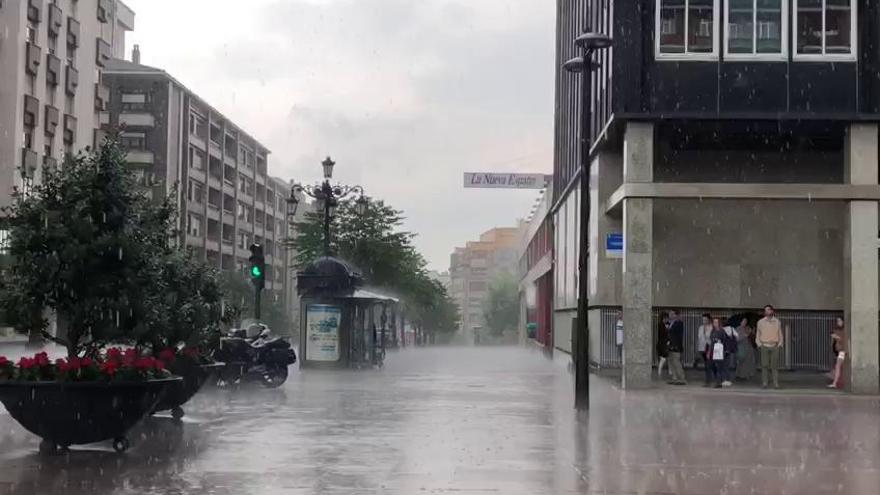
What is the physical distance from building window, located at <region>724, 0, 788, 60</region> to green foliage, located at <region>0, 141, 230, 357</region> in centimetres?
1666

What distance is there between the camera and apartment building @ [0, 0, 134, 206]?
2208 inches

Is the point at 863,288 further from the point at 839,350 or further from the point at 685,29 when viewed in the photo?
the point at 685,29

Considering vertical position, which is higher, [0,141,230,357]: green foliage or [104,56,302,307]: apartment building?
[104,56,302,307]: apartment building

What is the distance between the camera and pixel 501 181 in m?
85.7

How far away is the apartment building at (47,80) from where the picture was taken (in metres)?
56.1

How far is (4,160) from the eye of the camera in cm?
5534

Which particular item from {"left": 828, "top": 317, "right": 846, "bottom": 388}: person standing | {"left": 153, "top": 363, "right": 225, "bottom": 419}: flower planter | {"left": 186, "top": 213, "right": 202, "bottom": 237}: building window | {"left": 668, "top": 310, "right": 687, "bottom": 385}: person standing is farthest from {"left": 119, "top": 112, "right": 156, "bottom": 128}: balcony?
{"left": 153, "top": 363, "right": 225, "bottom": 419}: flower planter

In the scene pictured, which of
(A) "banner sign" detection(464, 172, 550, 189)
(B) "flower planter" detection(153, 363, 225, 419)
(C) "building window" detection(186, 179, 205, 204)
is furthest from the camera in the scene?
(C) "building window" detection(186, 179, 205, 204)

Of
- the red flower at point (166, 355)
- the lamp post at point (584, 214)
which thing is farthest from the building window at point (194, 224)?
the red flower at point (166, 355)

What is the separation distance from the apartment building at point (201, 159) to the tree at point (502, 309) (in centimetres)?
2807

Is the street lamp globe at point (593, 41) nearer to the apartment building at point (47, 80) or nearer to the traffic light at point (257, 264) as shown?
the traffic light at point (257, 264)

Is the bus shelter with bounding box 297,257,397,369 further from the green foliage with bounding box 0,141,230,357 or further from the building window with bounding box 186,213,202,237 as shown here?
the building window with bounding box 186,213,202,237

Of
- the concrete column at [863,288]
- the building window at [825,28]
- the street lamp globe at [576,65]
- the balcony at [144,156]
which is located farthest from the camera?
the balcony at [144,156]

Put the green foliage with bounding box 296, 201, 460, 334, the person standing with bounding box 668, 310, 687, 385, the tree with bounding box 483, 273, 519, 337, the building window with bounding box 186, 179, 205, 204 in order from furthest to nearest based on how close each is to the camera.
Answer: the tree with bounding box 483, 273, 519, 337
the building window with bounding box 186, 179, 205, 204
the green foliage with bounding box 296, 201, 460, 334
the person standing with bounding box 668, 310, 687, 385
